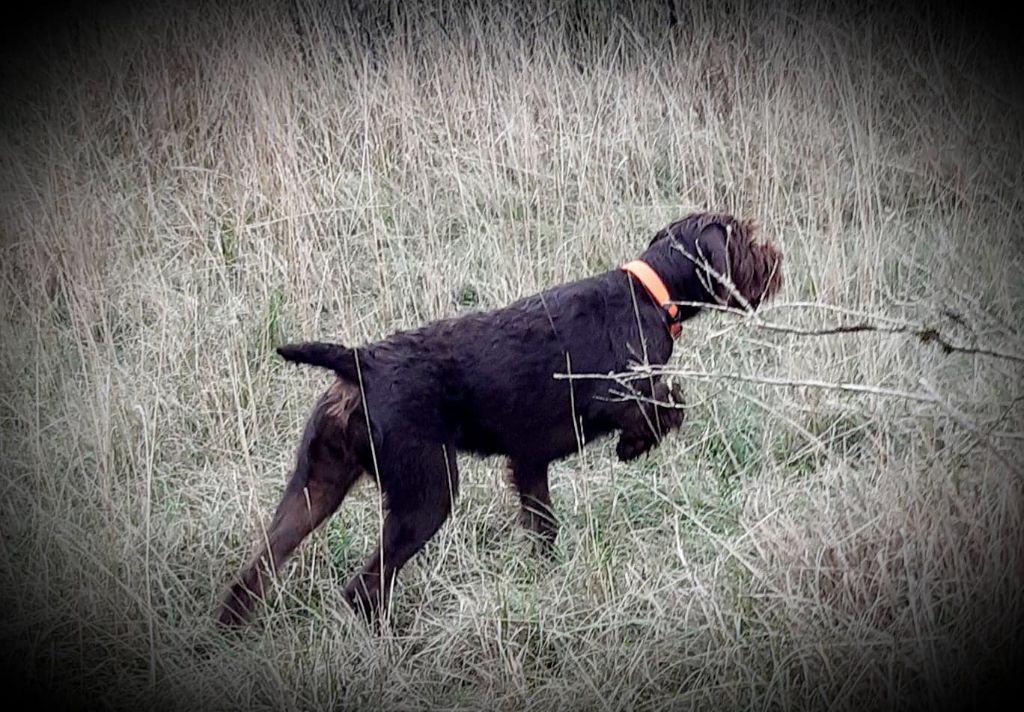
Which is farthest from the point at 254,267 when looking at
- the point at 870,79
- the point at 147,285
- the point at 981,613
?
the point at 981,613

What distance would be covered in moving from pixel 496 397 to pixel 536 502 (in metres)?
0.45

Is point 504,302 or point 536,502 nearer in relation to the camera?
point 536,502

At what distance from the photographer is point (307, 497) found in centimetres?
385

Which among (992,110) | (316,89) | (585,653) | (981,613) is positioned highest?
(316,89)

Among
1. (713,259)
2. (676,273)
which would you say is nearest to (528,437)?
(676,273)

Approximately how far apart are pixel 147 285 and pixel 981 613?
13.0ft

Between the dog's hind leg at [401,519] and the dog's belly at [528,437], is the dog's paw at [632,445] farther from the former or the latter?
the dog's hind leg at [401,519]

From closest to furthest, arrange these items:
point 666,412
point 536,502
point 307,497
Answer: point 307,497
point 536,502
point 666,412

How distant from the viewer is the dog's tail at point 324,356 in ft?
12.0

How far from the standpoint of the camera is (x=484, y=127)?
6.22 meters

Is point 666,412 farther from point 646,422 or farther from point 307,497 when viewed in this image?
point 307,497

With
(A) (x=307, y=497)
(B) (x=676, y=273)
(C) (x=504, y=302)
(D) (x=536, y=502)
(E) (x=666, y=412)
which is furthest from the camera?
(C) (x=504, y=302)

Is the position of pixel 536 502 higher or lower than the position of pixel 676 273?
lower

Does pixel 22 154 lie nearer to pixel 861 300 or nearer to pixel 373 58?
pixel 373 58
